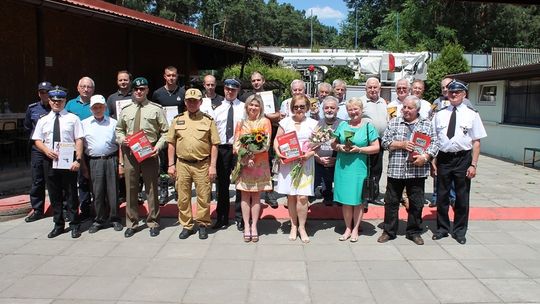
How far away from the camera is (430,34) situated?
43.6 metres

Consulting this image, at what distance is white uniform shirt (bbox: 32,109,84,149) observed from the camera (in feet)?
18.4

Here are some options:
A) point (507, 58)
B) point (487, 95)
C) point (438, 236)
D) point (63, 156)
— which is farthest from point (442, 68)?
point (63, 156)

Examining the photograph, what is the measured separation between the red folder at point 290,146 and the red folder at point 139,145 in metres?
1.60

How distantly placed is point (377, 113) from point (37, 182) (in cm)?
463

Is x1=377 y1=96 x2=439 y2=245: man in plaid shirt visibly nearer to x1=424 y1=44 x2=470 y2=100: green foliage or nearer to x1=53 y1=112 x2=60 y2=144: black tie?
x1=53 y1=112 x2=60 y2=144: black tie

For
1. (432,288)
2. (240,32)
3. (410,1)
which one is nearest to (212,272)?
(432,288)

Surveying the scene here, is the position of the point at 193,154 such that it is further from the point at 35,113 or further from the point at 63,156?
the point at 35,113

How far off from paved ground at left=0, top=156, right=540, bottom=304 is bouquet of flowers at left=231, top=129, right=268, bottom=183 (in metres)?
1.01

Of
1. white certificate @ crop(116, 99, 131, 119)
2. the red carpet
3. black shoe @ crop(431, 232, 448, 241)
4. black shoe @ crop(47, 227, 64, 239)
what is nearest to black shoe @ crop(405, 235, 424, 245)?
black shoe @ crop(431, 232, 448, 241)

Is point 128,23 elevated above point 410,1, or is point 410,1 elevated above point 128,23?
point 410,1

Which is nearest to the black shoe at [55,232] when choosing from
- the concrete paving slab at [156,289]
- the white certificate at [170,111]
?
the concrete paving slab at [156,289]

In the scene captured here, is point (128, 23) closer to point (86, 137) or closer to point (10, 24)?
point (10, 24)

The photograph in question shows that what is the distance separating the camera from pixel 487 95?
16172mm

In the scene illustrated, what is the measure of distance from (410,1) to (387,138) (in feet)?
147
